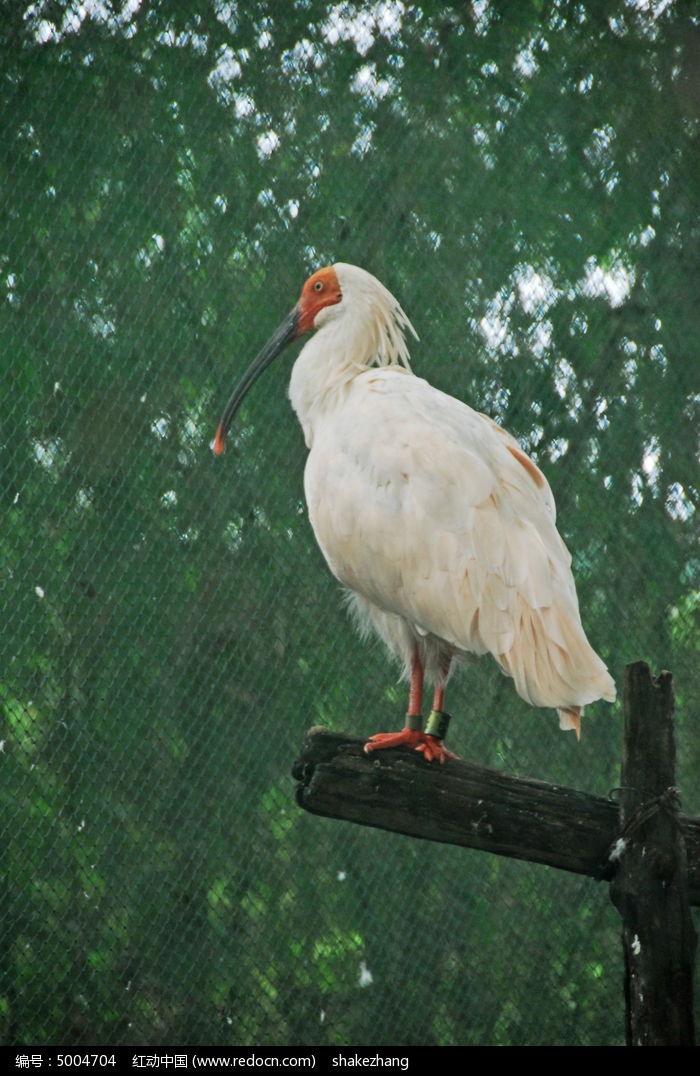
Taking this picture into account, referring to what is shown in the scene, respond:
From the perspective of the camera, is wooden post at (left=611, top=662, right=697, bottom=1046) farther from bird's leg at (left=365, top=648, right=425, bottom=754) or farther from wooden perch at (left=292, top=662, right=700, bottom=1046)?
bird's leg at (left=365, top=648, right=425, bottom=754)

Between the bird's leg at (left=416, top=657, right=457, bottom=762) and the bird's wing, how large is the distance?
0.13 m

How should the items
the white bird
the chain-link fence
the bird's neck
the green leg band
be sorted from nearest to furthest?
the white bird
the green leg band
the bird's neck
the chain-link fence

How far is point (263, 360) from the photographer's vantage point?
2.82 metres

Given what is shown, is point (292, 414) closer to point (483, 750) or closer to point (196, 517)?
point (196, 517)

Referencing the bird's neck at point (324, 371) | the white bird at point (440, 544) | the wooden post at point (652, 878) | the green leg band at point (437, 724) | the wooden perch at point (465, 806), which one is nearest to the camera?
the wooden post at point (652, 878)

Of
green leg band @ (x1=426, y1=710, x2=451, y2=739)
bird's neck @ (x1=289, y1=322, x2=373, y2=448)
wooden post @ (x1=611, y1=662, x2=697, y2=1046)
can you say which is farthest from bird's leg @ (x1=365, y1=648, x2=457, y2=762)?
bird's neck @ (x1=289, y1=322, x2=373, y2=448)

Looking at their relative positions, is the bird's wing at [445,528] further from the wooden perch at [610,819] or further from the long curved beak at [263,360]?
the long curved beak at [263,360]

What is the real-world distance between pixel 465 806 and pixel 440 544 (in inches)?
18.6

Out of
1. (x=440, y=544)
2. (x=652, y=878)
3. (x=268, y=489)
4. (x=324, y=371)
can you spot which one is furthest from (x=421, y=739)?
(x=268, y=489)

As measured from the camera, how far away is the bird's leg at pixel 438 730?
216 cm

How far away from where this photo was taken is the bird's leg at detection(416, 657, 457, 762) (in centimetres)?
216

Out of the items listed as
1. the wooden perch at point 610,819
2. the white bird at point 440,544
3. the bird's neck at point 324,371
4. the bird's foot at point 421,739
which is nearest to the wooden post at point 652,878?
the wooden perch at point 610,819

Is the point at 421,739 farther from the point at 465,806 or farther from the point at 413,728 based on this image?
the point at 465,806

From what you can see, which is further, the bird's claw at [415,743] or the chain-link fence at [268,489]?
the chain-link fence at [268,489]
